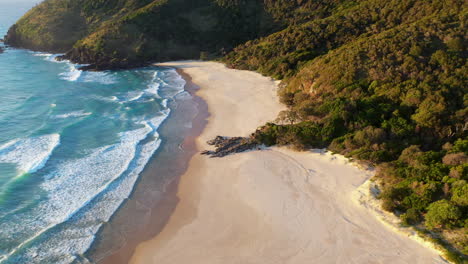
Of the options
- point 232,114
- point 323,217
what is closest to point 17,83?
point 232,114

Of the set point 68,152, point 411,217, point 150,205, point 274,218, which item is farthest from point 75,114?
point 411,217

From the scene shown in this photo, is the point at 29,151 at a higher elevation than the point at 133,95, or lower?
lower

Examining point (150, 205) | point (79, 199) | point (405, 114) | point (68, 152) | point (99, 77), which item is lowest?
point (150, 205)

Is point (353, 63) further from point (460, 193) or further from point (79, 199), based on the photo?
point (79, 199)

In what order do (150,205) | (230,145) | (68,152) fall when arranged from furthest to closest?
(230,145) < (68,152) < (150,205)

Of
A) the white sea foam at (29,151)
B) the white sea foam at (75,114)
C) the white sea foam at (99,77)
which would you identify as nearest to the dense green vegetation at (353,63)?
the white sea foam at (99,77)

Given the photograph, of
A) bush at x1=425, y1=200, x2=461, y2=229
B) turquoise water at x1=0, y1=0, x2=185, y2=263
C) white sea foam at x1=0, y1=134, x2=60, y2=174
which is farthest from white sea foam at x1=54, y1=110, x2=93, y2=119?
bush at x1=425, y1=200, x2=461, y2=229

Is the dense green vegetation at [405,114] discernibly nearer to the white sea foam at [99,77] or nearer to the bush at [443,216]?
the bush at [443,216]
